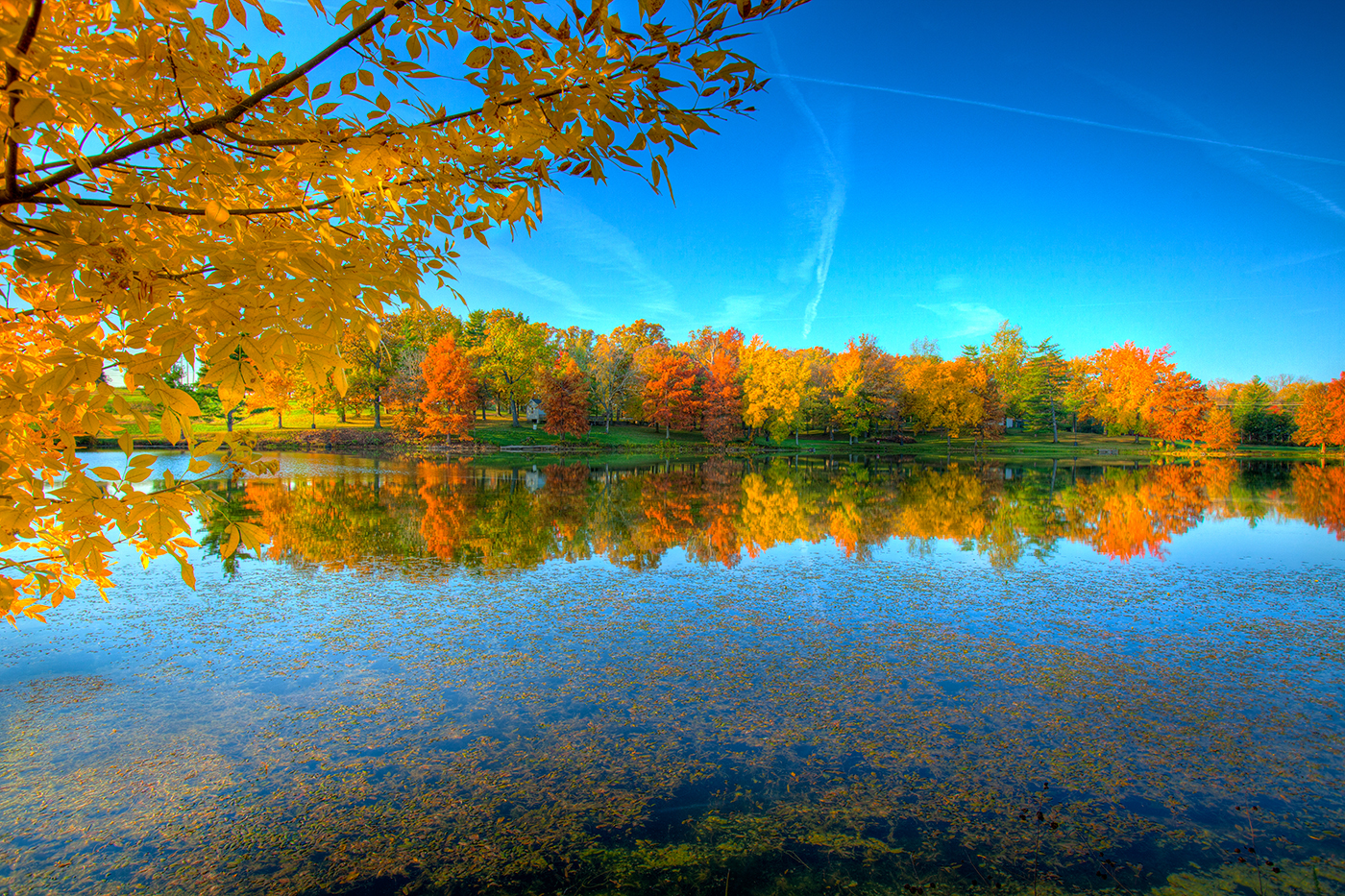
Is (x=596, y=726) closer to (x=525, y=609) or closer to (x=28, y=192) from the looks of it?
(x=525, y=609)

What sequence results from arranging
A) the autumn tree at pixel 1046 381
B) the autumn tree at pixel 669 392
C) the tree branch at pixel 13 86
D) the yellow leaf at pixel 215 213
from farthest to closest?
the autumn tree at pixel 1046 381 < the autumn tree at pixel 669 392 < the yellow leaf at pixel 215 213 < the tree branch at pixel 13 86

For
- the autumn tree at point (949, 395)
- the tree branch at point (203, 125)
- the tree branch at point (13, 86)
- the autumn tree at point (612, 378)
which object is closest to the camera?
the tree branch at point (13, 86)

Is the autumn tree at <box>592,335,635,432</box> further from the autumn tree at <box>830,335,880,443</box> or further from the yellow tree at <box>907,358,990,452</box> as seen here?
the yellow tree at <box>907,358,990,452</box>

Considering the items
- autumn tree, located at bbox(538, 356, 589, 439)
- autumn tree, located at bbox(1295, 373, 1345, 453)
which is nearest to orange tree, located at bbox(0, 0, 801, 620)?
autumn tree, located at bbox(538, 356, 589, 439)

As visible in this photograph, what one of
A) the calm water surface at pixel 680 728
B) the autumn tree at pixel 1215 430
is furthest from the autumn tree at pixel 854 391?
the calm water surface at pixel 680 728

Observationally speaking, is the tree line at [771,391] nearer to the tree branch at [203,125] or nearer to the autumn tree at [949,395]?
the autumn tree at [949,395]

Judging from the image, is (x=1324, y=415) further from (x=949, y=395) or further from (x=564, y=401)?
(x=564, y=401)

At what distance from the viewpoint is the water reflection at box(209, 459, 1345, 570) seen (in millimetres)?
10484

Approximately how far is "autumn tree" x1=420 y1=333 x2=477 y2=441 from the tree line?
10cm

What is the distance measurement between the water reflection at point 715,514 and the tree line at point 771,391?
21792 millimetres

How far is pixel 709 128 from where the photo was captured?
189cm

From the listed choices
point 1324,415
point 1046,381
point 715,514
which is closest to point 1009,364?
point 1046,381

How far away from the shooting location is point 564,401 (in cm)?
4703

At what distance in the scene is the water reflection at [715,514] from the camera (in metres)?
10.5
